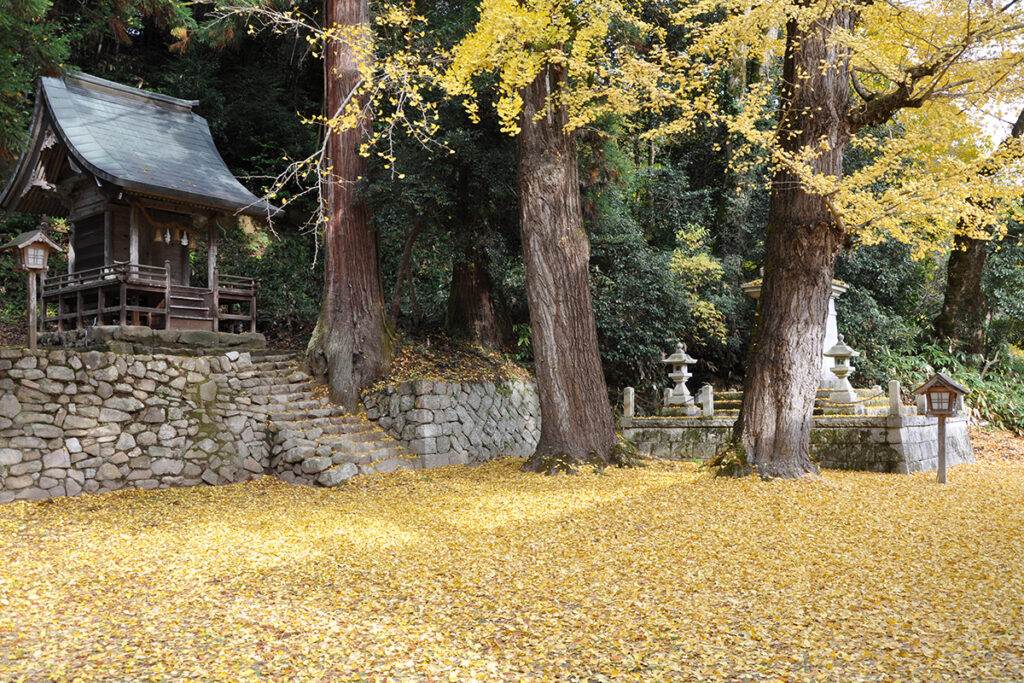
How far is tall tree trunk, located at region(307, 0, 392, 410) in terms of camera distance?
11305 mm

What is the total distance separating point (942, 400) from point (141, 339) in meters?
12.0

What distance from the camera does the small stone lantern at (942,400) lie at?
8.73 metres

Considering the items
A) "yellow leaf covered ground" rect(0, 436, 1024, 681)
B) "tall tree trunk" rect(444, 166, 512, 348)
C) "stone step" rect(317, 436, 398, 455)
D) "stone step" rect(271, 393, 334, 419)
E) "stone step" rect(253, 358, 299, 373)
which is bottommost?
"yellow leaf covered ground" rect(0, 436, 1024, 681)

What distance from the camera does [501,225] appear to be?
1177 cm

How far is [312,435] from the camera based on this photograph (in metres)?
10.1

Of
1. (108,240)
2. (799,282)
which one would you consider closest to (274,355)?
(108,240)

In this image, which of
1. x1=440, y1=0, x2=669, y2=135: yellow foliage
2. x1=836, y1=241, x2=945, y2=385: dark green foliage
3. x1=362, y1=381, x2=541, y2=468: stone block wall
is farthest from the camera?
x1=836, y1=241, x2=945, y2=385: dark green foliage

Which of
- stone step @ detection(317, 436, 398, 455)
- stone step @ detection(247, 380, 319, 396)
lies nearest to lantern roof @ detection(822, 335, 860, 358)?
stone step @ detection(317, 436, 398, 455)

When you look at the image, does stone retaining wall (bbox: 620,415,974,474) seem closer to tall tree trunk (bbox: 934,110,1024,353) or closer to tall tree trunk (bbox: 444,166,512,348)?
tall tree trunk (bbox: 444,166,512,348)

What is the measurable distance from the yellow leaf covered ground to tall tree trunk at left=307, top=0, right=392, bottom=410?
3.63 m

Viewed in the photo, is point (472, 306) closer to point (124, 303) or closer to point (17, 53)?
point (124, 303)

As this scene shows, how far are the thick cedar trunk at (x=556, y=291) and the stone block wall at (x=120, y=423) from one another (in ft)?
13.9

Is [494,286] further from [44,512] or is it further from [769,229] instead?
[44,512]

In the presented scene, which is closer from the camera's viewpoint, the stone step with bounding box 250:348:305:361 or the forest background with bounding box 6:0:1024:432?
the forest background with bounding box 6:0:1024:432
